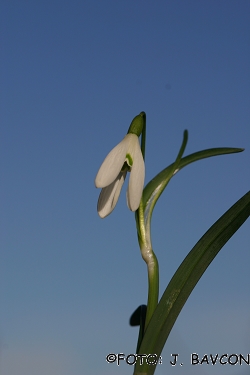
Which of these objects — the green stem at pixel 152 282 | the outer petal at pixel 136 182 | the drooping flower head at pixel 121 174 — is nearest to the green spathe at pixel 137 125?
the drooping flower head at pixel 121 174

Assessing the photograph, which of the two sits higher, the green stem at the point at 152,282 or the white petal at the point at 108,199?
the white petal at the point at 108,199

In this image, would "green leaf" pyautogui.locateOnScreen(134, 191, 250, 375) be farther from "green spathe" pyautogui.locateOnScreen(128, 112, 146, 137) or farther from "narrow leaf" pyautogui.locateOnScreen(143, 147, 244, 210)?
"green spathe" pyautogui.locateOnScreen(128, 112, 146, 137)

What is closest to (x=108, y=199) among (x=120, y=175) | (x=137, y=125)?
(x=120, y=175)

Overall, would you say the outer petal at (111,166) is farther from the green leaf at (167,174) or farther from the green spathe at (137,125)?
the green leaf at (167,174)

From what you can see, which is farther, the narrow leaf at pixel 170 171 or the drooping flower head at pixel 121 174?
the narrow leaf at pixel 170 171

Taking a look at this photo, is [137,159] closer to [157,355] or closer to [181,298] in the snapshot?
[181,298]

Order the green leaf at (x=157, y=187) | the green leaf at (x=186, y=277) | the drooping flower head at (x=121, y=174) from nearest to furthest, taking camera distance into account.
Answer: the green leaf at (x=186, y=277)
the drooping flower head at (x=121, y=174)
the green leaf at (x=157, y=187)

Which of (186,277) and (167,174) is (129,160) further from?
(186,277)

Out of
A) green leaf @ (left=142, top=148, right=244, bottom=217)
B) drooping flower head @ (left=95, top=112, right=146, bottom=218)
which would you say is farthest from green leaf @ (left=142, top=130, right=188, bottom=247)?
drooping flower head @ (left=95, top=112, right=146, bottom=218)
